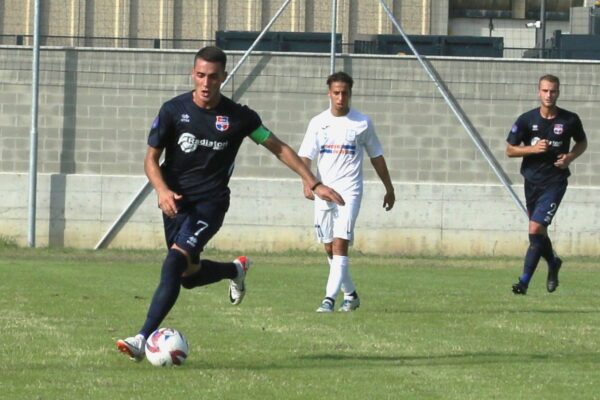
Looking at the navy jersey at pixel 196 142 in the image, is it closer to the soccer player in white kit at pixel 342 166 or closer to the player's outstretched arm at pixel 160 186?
the player's outstretched arm at pixel 160 186

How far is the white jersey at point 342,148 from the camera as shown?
13695 mm

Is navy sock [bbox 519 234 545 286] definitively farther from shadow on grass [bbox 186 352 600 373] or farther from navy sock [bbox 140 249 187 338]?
navy sock [bbox 140 249 187 338]

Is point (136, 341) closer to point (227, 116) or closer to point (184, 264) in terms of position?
point (184, 264)

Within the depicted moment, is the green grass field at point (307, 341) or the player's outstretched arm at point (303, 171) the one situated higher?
the player's outstretched arm at point (303, 171)

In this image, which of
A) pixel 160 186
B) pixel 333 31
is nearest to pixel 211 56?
pixel 160 186

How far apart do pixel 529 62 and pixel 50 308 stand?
51.1 ft

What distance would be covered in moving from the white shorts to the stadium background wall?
12737 mm

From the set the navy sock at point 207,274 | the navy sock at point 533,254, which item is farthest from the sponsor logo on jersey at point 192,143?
the navy sock at point 533,254

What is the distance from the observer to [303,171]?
32.3 feet

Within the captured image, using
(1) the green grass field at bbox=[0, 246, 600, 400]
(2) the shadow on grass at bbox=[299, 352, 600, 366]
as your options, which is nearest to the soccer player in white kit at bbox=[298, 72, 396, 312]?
(1) the green grass field at bbox=[0, 246, 600, 400]

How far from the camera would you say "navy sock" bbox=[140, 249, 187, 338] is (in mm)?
9297

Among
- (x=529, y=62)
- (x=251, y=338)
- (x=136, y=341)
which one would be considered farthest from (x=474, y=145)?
(x=136, y=341)

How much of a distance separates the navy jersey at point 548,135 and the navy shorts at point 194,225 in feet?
21.0

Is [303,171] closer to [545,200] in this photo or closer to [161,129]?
[161,129]
